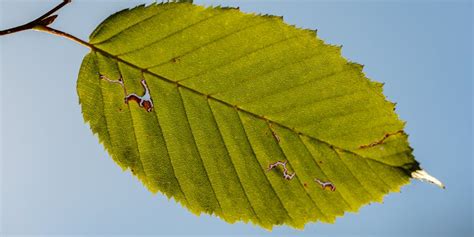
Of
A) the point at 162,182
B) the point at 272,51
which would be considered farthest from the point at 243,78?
the point at 162,182

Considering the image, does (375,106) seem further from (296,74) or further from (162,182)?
(162,182)

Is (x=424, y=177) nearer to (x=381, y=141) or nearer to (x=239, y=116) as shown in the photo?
(x=381, y=141)

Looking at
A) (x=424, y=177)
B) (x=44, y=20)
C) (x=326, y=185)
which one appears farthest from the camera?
(x=326, y=185)

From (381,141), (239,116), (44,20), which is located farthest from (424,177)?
(44,20)

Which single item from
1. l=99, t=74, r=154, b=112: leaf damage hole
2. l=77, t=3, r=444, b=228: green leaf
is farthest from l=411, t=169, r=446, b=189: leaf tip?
l=99, t=74, r=154, b=112: leaf damage hole

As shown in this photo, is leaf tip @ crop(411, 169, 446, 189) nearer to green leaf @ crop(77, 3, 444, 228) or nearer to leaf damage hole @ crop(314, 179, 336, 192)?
green leaf @ crop(77, 3, 444, 228)

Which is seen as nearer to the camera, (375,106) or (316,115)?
(375,106)

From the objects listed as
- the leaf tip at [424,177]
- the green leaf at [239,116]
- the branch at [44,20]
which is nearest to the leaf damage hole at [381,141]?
the green leaf at [239,116]

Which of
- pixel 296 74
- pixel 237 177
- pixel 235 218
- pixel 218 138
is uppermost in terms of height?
pixel 296 74
